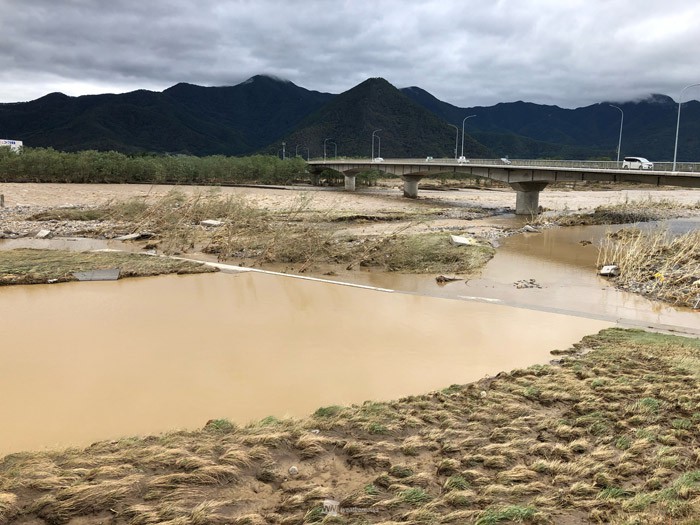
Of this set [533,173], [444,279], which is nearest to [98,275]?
[444,279]

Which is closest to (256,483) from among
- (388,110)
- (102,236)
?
(102,236)

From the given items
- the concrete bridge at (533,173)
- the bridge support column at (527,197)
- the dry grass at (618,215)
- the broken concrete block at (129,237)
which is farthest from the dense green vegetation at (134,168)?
the dry grass at (618,215)

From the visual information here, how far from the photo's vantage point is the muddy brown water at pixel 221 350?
9094mm

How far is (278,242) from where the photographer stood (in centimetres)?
2516

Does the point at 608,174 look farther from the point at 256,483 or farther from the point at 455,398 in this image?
the point at 256,483

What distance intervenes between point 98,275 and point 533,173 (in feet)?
136

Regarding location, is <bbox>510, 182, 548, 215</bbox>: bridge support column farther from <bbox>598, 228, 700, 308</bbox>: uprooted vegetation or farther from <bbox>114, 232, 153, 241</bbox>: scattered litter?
<bbox>114, 232, 153, 241</bbox>: scattered litter

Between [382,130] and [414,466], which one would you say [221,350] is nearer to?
[414,466]

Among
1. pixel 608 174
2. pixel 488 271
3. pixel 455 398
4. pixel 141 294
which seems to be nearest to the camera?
pixel 455 398

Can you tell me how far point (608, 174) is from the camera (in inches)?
1766

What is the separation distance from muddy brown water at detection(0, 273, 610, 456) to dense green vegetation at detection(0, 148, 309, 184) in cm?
6018

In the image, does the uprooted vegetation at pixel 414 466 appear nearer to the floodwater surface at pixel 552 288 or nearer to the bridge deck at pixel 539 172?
the floodwater surface at pixel 552 288

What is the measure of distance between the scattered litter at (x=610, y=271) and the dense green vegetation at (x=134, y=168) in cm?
6790

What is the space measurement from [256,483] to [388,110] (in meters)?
192
